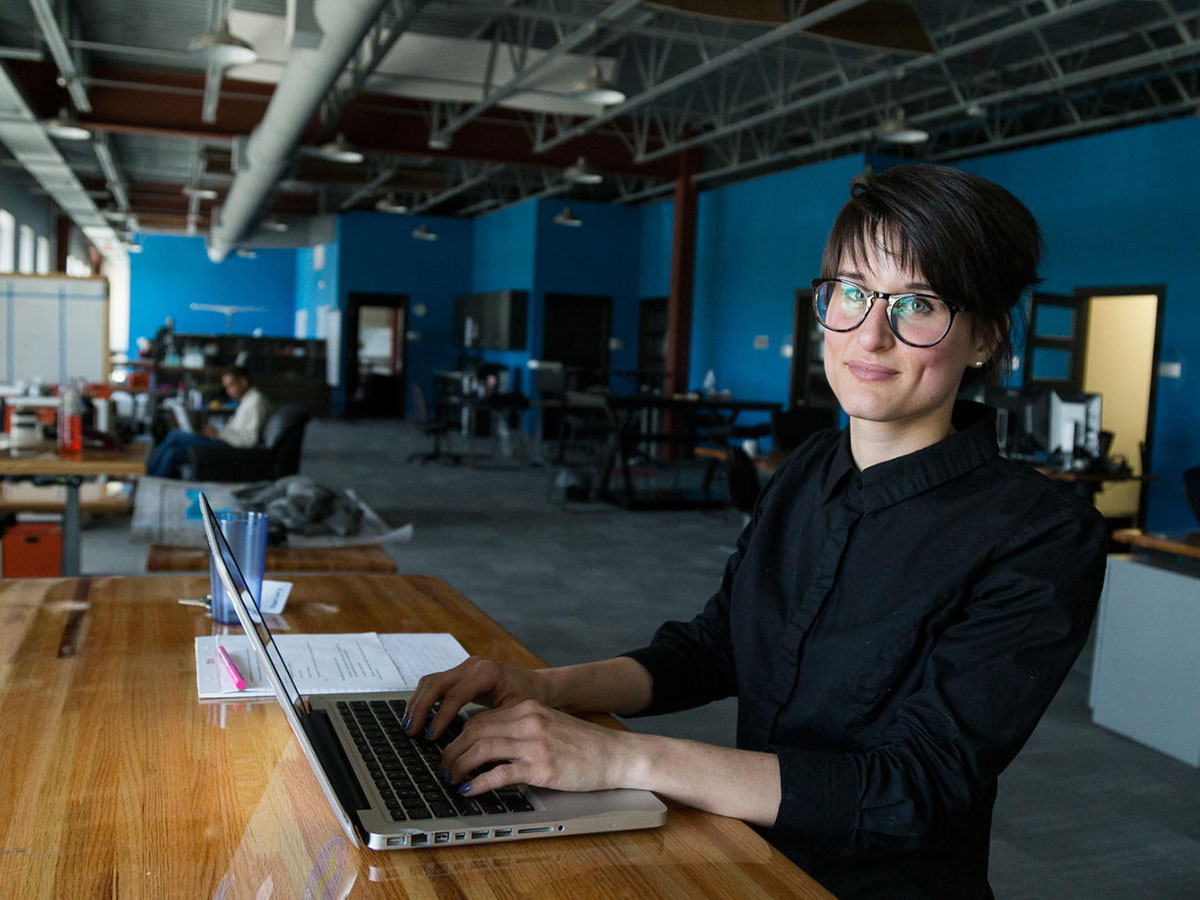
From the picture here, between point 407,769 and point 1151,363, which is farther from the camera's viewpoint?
point 1151,363

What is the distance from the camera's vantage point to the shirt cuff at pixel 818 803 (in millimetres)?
1076

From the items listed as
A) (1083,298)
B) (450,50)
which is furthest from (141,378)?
(1083,298)

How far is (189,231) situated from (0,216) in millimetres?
8318

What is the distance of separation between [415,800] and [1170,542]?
3.50 metres

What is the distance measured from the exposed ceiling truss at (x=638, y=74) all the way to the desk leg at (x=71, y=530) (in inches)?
152

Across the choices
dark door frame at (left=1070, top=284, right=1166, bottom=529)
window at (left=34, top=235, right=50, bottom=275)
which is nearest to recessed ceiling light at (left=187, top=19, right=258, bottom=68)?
dark door frame at (left=1070, top=284, right=1166, bottom=529)

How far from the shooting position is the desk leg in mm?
4418

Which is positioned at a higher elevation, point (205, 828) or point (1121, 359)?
point (1121, 359)

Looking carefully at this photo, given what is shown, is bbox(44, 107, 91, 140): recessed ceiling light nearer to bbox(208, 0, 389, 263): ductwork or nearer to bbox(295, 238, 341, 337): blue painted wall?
bbox(208, 0, 389, 263): ductwork

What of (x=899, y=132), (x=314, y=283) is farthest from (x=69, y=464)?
(x=314, y=283)

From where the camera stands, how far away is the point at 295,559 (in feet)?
9.50

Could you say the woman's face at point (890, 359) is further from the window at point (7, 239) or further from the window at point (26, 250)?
the window at point (26, 250)

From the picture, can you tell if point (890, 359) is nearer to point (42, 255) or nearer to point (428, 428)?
point (428, 428)

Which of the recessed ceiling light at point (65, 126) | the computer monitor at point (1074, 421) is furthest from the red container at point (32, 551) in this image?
the recessed ceiling light at point (65, 126)
